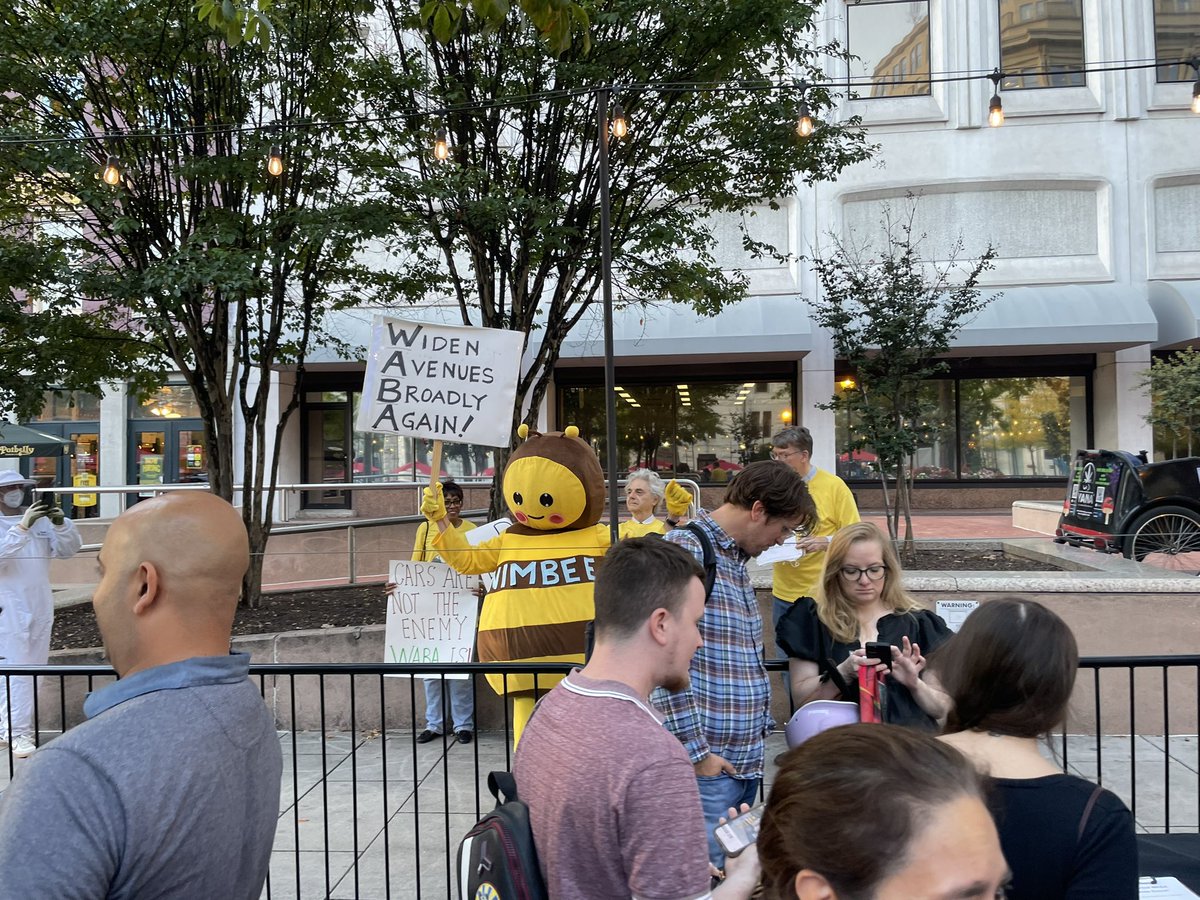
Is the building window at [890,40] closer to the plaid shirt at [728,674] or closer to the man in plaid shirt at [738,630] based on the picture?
the man in plaid shirt at [738,630]

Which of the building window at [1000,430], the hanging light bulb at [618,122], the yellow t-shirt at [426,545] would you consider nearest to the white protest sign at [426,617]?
the yellow t-shirt at [426,545]

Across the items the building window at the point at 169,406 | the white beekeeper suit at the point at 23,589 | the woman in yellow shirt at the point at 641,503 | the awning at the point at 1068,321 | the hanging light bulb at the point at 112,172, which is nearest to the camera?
the woman in yellow shirt at the point at 641,503

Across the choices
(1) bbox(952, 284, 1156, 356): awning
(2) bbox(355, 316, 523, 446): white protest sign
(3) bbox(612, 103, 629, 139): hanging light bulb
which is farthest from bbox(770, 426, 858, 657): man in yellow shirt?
(1) bbox(952, 284, 1156, 356): awning

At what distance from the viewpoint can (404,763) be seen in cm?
587

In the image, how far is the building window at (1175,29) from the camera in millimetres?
18578

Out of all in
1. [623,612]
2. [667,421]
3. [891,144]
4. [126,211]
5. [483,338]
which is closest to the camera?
[623,612]

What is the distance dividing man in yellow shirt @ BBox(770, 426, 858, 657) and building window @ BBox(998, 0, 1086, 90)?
17.5 meters

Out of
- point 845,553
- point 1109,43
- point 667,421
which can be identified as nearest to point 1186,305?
point 1109,43

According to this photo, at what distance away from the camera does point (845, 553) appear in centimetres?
349

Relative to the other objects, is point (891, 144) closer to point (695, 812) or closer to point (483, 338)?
point (483, 338)

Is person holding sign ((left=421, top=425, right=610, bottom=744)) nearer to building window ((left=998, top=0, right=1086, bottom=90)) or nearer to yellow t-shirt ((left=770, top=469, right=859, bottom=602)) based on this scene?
yellow t-shirt ((left=770, top=469, right=859, bottom=602))

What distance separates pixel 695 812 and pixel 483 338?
4039mm

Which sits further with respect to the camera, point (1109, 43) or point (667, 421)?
point (667, 421)

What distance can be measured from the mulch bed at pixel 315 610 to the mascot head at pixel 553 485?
9.78 feet
